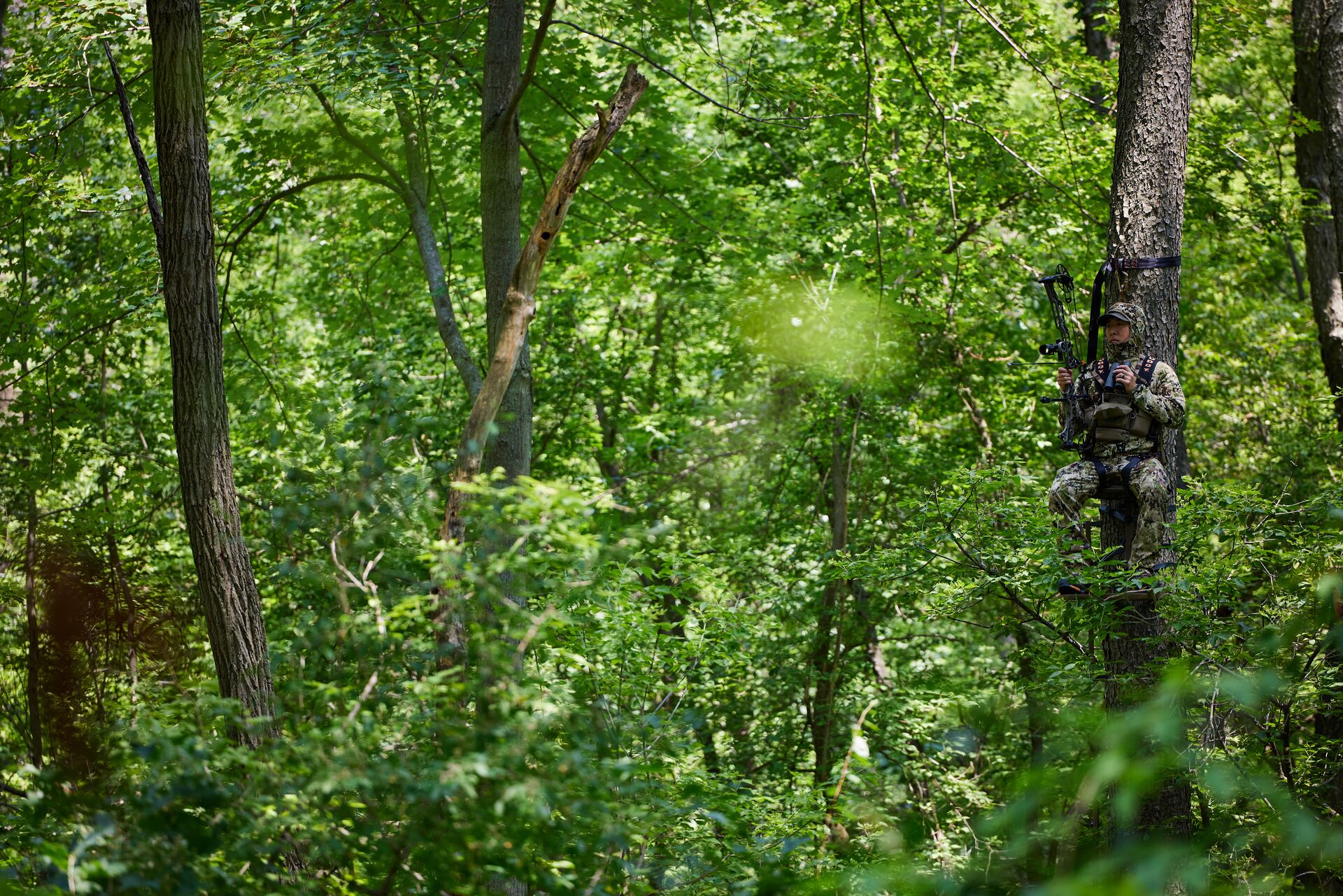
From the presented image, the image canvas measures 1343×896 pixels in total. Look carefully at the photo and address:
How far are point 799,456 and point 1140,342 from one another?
26.7ft

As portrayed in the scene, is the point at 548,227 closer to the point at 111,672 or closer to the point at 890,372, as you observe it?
the point at 111,672

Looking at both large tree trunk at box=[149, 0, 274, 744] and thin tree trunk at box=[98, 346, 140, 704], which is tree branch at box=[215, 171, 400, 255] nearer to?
thin tree trunk at box=[98, 346, 140, 704]

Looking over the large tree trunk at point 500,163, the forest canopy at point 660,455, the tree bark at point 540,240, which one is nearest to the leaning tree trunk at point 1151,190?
the forest canopy at point 660,455

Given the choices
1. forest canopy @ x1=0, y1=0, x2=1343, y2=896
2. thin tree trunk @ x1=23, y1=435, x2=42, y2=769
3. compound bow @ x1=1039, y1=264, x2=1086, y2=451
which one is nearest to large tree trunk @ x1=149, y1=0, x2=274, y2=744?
forest canopy @ x1=0, y1=0, x2=1343, y2=896

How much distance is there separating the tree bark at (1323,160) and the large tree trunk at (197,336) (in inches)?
342

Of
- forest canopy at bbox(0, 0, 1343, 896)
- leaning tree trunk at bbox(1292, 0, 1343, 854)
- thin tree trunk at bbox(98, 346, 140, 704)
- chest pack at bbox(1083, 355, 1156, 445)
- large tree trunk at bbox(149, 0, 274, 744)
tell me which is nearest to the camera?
forest canopy at bbox(0, 0, 1343, 896)

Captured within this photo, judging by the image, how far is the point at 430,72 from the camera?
30.2ft

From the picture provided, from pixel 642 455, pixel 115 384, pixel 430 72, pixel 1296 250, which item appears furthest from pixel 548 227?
pixel 1296 250

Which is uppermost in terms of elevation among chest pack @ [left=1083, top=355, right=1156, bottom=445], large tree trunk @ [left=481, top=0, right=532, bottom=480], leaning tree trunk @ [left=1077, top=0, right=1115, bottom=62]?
leaning tree trunk @ [left=1077, top=0, right=1115, bottom=62]

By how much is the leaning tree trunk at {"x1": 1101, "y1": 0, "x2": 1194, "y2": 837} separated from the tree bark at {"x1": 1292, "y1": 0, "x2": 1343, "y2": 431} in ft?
10.7

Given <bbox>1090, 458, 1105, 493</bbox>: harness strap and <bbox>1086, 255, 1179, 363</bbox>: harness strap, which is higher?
<bbox>1086, 255, 1179, 363</bbox>: harness strap

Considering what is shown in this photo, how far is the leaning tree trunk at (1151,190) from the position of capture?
6.49 meters

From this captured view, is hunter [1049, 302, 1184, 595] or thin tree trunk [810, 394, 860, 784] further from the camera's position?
thin tree trunk [810, 394, 860, 784]

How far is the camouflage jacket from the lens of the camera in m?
6.36
